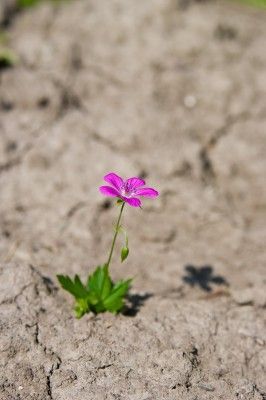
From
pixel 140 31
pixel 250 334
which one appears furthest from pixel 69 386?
pixel 140 31

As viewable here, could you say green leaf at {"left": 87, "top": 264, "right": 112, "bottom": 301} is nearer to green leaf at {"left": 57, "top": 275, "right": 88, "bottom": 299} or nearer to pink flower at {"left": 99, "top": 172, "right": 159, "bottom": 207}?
green leaf at {"left": 57, "top": 275, "right": 88, "bottom": 299}

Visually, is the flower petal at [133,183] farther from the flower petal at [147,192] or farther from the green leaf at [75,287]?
the green leaf at [75,287]

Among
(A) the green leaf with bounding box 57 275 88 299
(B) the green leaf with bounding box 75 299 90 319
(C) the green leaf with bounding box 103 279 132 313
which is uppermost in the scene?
(C) the green leaf with bounding box 103 279 132 313

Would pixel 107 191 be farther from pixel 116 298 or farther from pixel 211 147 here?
pixel 211 147

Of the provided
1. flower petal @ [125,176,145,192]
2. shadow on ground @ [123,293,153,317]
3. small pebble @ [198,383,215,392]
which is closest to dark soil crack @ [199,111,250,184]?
shadow on ground @ [123,293,153,317]

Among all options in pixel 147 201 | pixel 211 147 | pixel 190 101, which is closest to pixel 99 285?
pixel 147 201

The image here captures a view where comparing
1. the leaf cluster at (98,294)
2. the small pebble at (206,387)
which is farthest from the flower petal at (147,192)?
the small pebble at (206,387)

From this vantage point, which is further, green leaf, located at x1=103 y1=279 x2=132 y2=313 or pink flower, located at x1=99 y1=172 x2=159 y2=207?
green leaf, located at x1=103 y1=279 x2=132 y2=313
